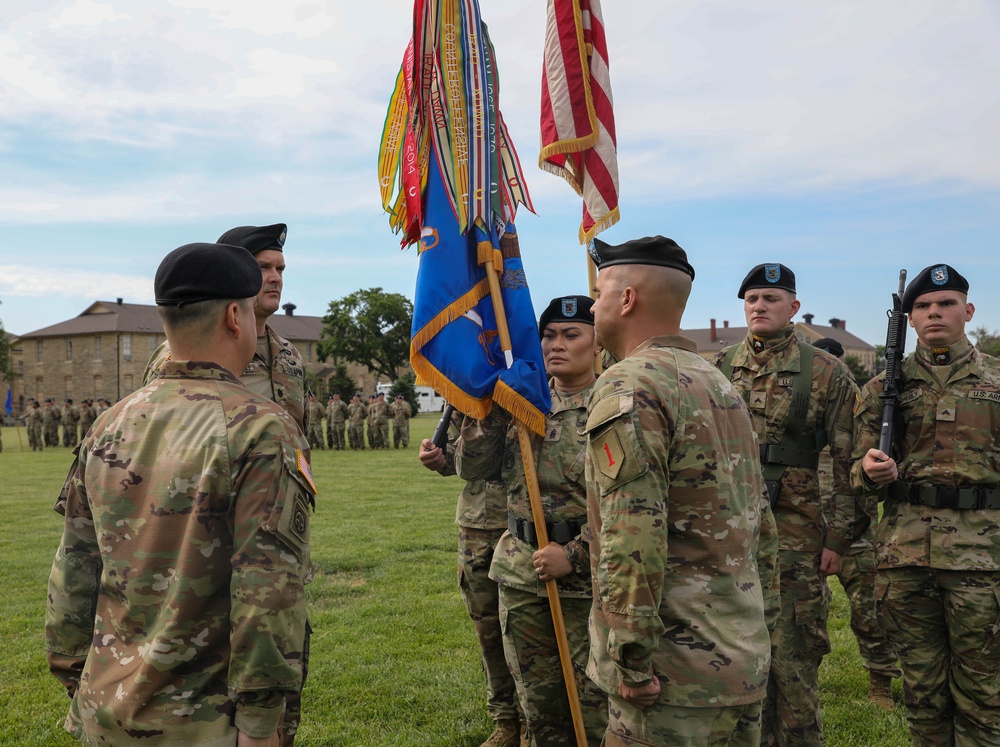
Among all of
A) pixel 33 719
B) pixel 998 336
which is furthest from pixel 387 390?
pixel 998 336

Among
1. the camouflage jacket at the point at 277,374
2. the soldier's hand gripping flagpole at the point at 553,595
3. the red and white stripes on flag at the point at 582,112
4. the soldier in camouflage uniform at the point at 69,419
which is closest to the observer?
the soldier's hand gripping flagpole at the point at 553,595

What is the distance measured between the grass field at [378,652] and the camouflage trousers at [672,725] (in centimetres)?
250

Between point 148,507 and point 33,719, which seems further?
point 33,719

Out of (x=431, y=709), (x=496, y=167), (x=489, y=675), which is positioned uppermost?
(x=496, y=167)

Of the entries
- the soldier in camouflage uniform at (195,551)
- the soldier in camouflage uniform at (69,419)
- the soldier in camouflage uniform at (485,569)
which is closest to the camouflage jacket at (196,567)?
the soldier in camouflage uniform at (195,551)

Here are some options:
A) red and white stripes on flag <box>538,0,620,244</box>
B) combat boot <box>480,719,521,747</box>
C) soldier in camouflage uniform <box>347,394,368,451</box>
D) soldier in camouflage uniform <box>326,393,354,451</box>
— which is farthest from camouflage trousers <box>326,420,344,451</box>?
combat boot <box>480,719,521,747</box>

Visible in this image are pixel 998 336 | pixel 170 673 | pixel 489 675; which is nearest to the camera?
pixel 170 673

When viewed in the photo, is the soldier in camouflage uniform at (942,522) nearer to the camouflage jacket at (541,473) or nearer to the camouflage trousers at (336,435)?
the camouflage jacket at (541,473)

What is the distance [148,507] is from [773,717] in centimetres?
385

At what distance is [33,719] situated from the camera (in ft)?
16.4

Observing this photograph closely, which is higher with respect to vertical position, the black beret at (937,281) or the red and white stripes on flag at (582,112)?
the red and white stripes on flag at (582,112)

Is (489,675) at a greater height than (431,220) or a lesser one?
lesser

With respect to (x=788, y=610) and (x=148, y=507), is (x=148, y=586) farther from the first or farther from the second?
(x=788, y=610)

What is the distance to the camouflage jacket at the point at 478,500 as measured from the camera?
5.00 meters
